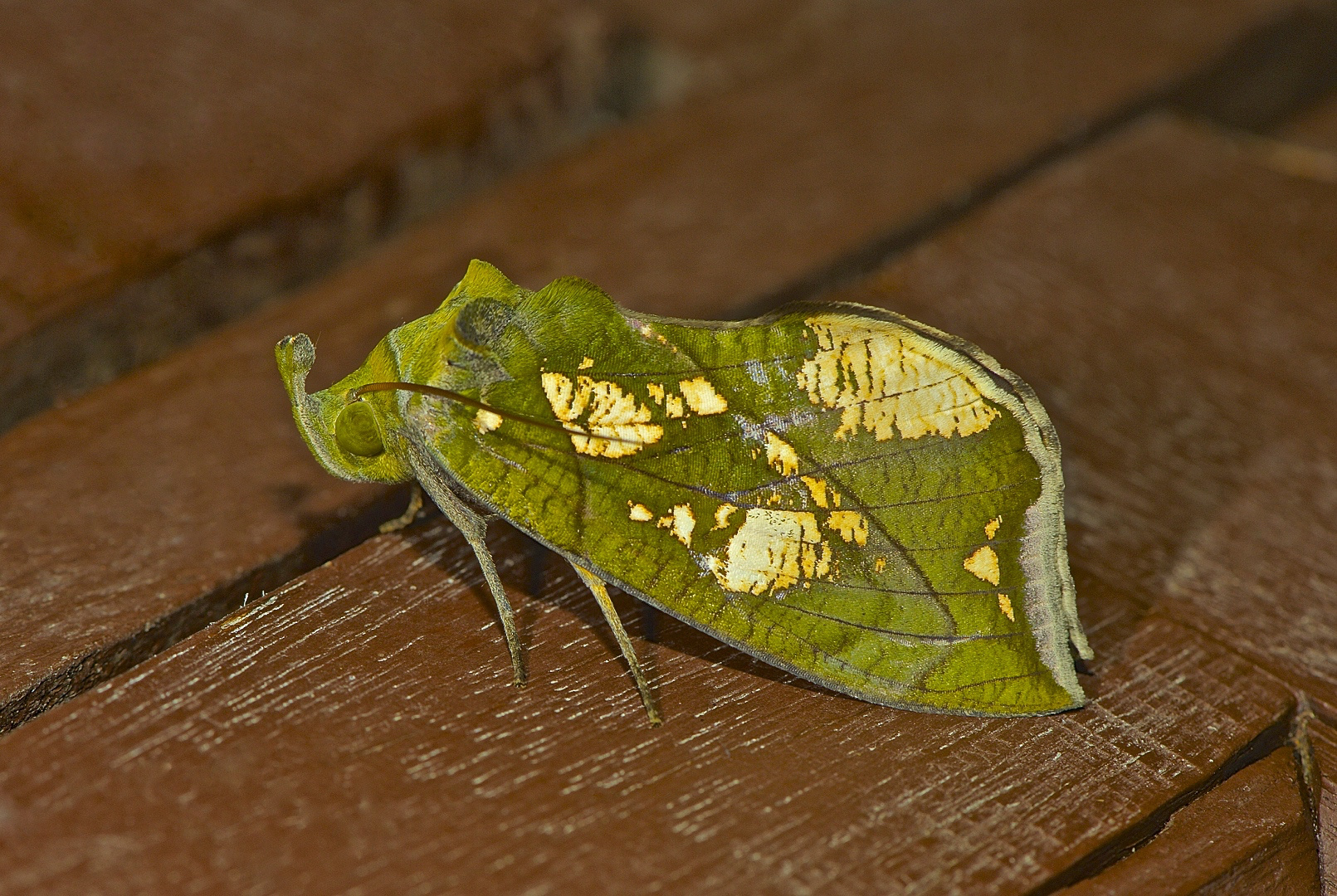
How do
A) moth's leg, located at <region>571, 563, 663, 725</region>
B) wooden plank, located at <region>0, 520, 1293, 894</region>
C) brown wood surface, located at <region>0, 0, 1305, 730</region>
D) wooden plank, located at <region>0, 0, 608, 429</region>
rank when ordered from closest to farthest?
wooden plank, located at <region>0, 520, 1293, 894</region> → moth's leg, located at <region>571, 563, 663, 725</region> → brown wood surface, located at <region>0, 0, 1305, 730</region> → wooden plank, located at <region>0, 0, 608, 429</region>

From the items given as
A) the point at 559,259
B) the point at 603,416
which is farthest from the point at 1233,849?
the point at 559,259

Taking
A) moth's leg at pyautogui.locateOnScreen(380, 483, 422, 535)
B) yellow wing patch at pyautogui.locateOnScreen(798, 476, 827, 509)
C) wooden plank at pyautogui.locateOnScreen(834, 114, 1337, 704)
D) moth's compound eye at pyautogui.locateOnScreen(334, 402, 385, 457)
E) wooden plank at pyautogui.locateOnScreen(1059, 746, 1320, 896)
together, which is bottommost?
wooden plank at pyautogui.locateOnScreen(1059, 746, 1320, 896)

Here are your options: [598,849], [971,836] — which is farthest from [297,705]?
[971,836]

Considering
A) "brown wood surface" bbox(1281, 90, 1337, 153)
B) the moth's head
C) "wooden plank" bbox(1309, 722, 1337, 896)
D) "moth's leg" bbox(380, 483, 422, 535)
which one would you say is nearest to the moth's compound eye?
the moth's head

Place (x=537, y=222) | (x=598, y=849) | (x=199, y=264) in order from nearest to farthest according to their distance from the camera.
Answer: (x=598, y=849) → (x=199, y=264) → (x=537, y=222)

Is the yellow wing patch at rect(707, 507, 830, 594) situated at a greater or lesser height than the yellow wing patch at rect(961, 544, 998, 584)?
greater

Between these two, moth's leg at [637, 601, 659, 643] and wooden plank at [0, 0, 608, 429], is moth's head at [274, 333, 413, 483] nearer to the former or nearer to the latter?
moth's leg at [637, 601, 659, 643]

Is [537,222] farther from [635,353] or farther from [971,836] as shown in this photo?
[971,836]
